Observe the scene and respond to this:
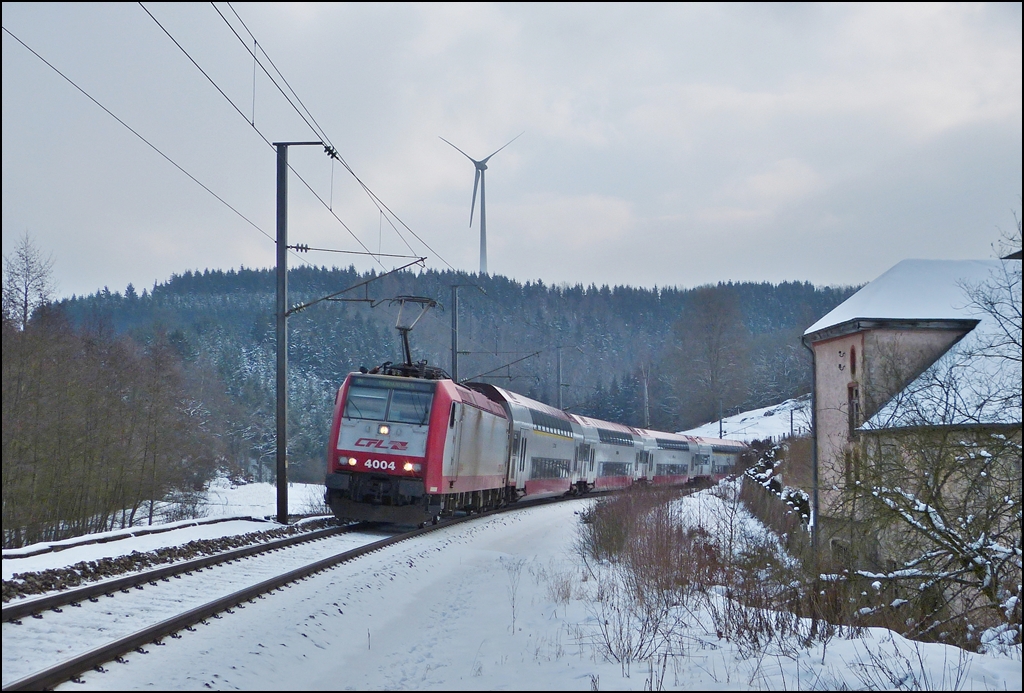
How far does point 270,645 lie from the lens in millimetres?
7820

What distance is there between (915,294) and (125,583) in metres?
26.3

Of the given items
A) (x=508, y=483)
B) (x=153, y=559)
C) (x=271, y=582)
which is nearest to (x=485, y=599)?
(x=271, y=582)

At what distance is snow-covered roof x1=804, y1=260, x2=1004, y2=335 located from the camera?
1120 inches

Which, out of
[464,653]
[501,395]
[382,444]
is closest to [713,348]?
[501,395]

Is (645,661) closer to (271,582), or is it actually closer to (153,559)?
(271,582)

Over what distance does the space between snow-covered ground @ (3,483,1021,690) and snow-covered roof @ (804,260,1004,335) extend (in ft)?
67.4

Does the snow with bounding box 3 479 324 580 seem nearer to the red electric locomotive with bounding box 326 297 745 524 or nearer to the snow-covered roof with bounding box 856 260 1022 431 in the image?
A: the red electric locomotive with bounding box 326 297 745 524

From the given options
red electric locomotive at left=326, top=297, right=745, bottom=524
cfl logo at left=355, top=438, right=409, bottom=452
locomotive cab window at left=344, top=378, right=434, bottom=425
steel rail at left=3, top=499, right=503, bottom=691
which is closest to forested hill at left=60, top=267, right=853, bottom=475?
red electric locomotive at left=326, top=297, right=745, bottom=524

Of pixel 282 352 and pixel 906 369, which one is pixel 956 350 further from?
pixel 282 352

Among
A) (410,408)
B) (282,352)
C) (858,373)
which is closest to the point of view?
(410,408)

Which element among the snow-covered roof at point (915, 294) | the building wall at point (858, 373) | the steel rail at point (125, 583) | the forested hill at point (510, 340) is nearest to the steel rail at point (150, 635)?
the steel rail at point (125, 583)

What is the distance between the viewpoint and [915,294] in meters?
29.6

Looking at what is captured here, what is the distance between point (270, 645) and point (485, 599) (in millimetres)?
4099

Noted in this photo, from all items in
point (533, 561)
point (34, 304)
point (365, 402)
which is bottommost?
point (533, 561)
